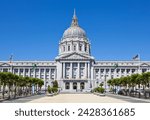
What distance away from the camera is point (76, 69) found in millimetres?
149875

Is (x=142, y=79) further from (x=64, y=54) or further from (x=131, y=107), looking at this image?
(x=64, y=54)

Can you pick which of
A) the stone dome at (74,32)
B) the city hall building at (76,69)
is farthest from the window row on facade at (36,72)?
the stone dome at (74,32)

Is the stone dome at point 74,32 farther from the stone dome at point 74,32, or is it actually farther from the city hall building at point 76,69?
the city hall building at point 76,69

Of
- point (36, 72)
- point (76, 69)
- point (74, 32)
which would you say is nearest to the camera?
point (76, 69)

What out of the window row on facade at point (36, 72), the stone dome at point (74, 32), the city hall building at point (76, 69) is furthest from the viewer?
the stone dome at point (74, 32)

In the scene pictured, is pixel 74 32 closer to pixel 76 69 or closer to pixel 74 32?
pixel 74 32

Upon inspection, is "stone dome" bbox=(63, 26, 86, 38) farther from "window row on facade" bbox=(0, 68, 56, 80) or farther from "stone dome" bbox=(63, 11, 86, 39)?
"window row on facade" bbox=(0, 68, 56, 80)

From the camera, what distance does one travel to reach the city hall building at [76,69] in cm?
14538

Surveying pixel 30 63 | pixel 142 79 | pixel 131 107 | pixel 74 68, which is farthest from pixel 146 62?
pixel 131 107

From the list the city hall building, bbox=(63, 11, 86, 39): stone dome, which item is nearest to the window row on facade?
the city hall building

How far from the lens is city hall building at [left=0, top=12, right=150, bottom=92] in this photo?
145 metres

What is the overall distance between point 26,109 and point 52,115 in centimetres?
115

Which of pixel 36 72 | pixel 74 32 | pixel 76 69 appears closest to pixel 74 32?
pixel 74 32

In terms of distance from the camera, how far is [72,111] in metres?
11.7
